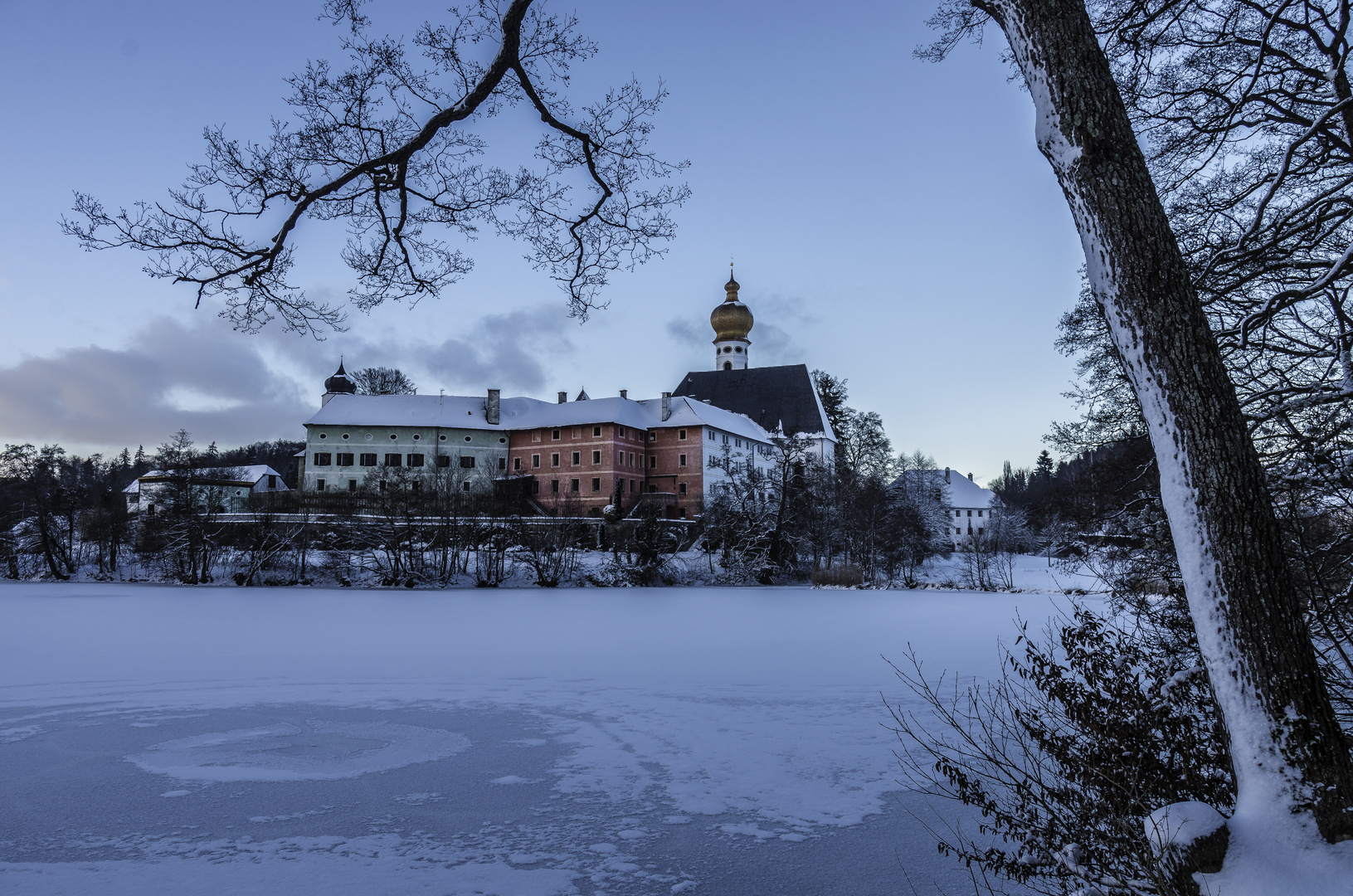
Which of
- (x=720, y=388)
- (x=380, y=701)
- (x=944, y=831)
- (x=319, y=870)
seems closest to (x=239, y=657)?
(x=380, y=701)

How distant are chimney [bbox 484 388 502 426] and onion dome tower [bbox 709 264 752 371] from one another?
23501mm

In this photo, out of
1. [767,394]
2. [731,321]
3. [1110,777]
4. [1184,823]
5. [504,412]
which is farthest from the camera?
[731,321]

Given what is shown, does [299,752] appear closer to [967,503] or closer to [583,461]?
[583,461]

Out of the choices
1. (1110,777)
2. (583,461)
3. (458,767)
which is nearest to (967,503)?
(583,461)

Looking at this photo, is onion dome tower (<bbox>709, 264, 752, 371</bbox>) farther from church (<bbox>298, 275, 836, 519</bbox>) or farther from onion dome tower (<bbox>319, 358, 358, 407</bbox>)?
onion dome tower (<bbox>319, 358, 358, 407</bbox>)

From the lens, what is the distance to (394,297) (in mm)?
6863

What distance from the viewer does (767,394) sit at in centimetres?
6838

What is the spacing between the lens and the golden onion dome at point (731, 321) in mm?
77062

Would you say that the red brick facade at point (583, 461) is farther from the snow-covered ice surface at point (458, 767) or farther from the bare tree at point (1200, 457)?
the bare tree at point (1200, 457)

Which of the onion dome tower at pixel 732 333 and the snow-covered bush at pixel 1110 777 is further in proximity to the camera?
the onion dome tower at pixel 732 333

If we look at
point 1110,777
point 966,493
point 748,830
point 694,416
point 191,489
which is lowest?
point 748,830

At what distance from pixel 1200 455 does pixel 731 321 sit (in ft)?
247

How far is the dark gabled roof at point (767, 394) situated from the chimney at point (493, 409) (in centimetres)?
1671

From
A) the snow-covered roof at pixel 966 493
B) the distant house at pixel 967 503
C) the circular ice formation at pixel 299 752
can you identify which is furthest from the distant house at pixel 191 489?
the snow-covered roof at pixel 966 493
